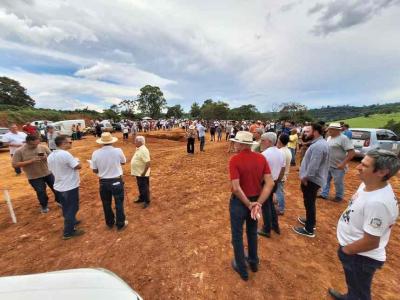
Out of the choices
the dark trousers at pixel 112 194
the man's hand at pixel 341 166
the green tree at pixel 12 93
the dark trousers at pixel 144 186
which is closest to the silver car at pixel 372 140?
the man's hand at pixel 341 166

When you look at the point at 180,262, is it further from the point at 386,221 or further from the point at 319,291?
the point at 386,221

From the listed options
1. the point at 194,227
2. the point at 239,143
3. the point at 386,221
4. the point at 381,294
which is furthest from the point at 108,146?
the point at 381,294

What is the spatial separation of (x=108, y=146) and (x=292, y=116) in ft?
172

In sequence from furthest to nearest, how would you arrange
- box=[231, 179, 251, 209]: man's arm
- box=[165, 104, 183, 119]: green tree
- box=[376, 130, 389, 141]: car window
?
box=[165, 104, 183, 119]: green tree, box=[376, 130, 389, 141]: car window, box=[231, 179, 251, 209]: man's arm

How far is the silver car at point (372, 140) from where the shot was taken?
9.34m

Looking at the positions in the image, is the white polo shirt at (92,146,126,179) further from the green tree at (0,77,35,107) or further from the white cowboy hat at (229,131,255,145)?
the green tree at (0,77,35,107)

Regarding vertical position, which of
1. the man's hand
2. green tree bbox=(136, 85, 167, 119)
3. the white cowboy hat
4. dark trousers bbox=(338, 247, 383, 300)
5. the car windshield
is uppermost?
green tree bbox=(136, 85, 167, 119)

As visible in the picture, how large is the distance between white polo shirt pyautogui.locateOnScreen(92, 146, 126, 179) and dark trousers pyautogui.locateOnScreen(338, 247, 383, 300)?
3.44 m

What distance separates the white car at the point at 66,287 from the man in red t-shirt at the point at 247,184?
135 cm

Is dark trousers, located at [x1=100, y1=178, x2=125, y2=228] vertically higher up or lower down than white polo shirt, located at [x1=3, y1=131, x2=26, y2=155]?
lower down

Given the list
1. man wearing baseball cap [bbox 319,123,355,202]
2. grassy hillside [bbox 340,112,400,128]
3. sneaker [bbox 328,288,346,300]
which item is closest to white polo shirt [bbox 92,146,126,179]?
sneaker [bbox 328,288,346,300]

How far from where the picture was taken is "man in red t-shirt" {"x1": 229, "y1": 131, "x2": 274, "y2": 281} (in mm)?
2410

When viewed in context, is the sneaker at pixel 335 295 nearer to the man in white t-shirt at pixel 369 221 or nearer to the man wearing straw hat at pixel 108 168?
the man in white t-shirt at pixel 369 221

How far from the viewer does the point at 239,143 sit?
8.06 ft
